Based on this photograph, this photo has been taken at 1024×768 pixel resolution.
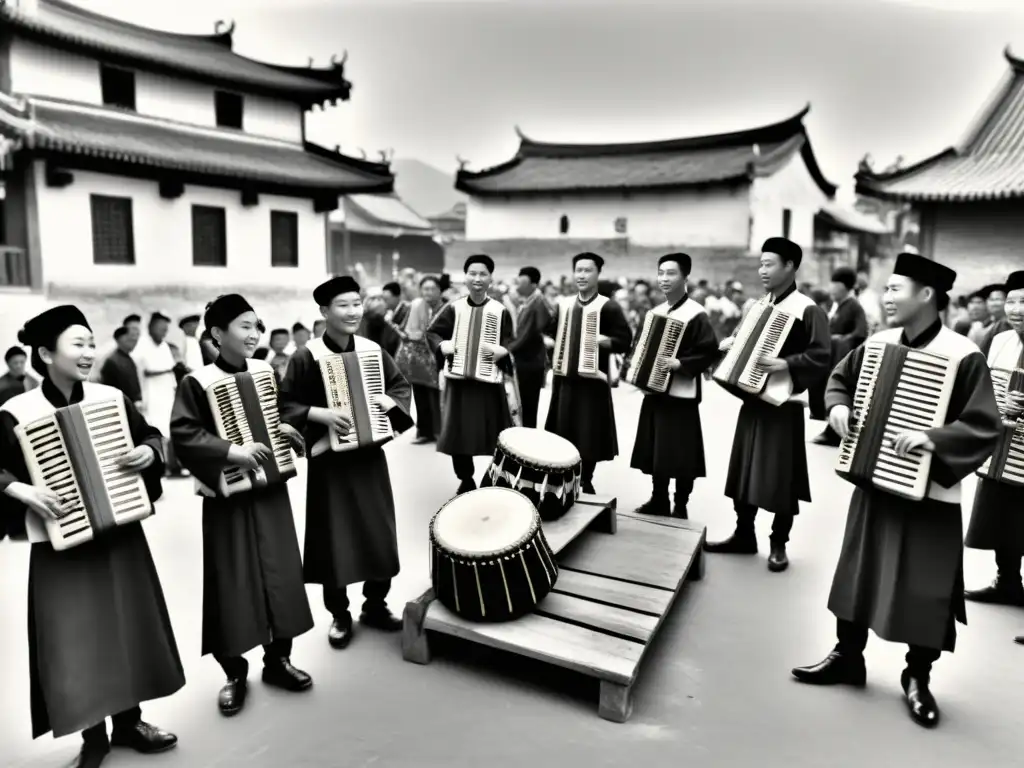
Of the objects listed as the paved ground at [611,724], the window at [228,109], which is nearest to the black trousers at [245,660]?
the paved ground at [611,724]

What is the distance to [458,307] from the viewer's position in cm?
559

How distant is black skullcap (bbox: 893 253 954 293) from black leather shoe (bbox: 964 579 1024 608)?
216 cm

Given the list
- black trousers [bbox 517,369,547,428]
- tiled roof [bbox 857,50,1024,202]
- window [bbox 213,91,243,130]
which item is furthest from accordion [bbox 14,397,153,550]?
window [bbox 213,91,243,130]

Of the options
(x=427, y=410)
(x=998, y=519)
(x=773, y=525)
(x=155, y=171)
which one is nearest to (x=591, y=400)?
(x=773, y=525)

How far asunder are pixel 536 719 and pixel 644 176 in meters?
21.6

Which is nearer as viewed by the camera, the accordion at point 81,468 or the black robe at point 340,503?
the accordion at point 81,468

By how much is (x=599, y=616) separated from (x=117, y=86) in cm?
1389

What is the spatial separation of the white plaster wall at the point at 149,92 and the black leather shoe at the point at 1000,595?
14.2 m

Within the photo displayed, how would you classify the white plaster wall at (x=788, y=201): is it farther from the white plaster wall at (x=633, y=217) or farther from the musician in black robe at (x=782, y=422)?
the musician in black robe at (x=782, y=422)

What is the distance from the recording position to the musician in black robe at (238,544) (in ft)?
9.16

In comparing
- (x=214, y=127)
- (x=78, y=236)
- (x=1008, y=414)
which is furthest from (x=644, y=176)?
(x=1008, y=414)

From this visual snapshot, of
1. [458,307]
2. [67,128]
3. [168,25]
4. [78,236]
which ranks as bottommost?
[458,307]

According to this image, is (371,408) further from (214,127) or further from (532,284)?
(214,127)

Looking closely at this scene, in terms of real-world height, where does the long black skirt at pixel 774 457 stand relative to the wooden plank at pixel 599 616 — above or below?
above
